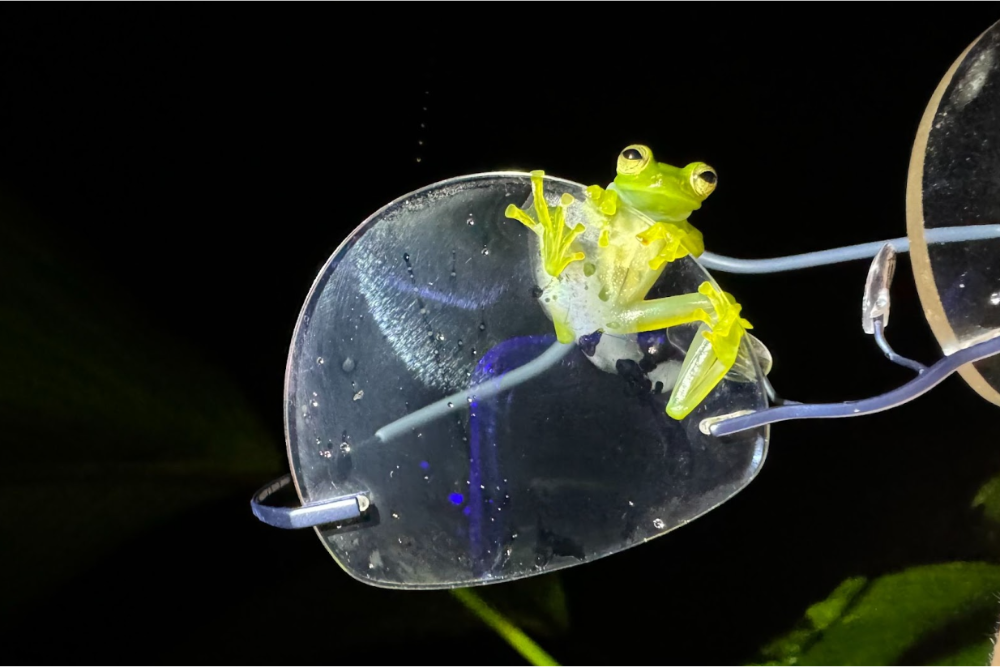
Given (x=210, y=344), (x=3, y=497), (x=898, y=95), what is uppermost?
(x=898, y=95)

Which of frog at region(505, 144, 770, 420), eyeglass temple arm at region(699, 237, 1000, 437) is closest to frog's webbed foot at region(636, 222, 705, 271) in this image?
frog at region(505, 144, 770, 420)

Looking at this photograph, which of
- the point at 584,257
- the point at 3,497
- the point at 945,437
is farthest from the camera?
the point at 945,437

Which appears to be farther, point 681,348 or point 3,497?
point 3,497

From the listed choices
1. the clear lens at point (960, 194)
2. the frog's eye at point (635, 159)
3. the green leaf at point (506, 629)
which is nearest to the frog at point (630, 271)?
the frog's eye at point (635, 159)

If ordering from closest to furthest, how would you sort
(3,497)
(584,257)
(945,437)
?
(584,257) → (3,497) → (945,437)

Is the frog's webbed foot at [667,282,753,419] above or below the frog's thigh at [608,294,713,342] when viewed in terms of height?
below

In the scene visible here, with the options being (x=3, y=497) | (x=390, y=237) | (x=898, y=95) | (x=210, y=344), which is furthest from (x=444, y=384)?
(x=898, y=95)

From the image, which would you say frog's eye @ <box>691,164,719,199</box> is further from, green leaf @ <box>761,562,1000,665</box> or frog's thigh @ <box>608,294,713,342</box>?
green leaf @ <box>761,562,1000,665</box>

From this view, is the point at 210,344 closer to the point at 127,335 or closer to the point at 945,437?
the point at 127,335
